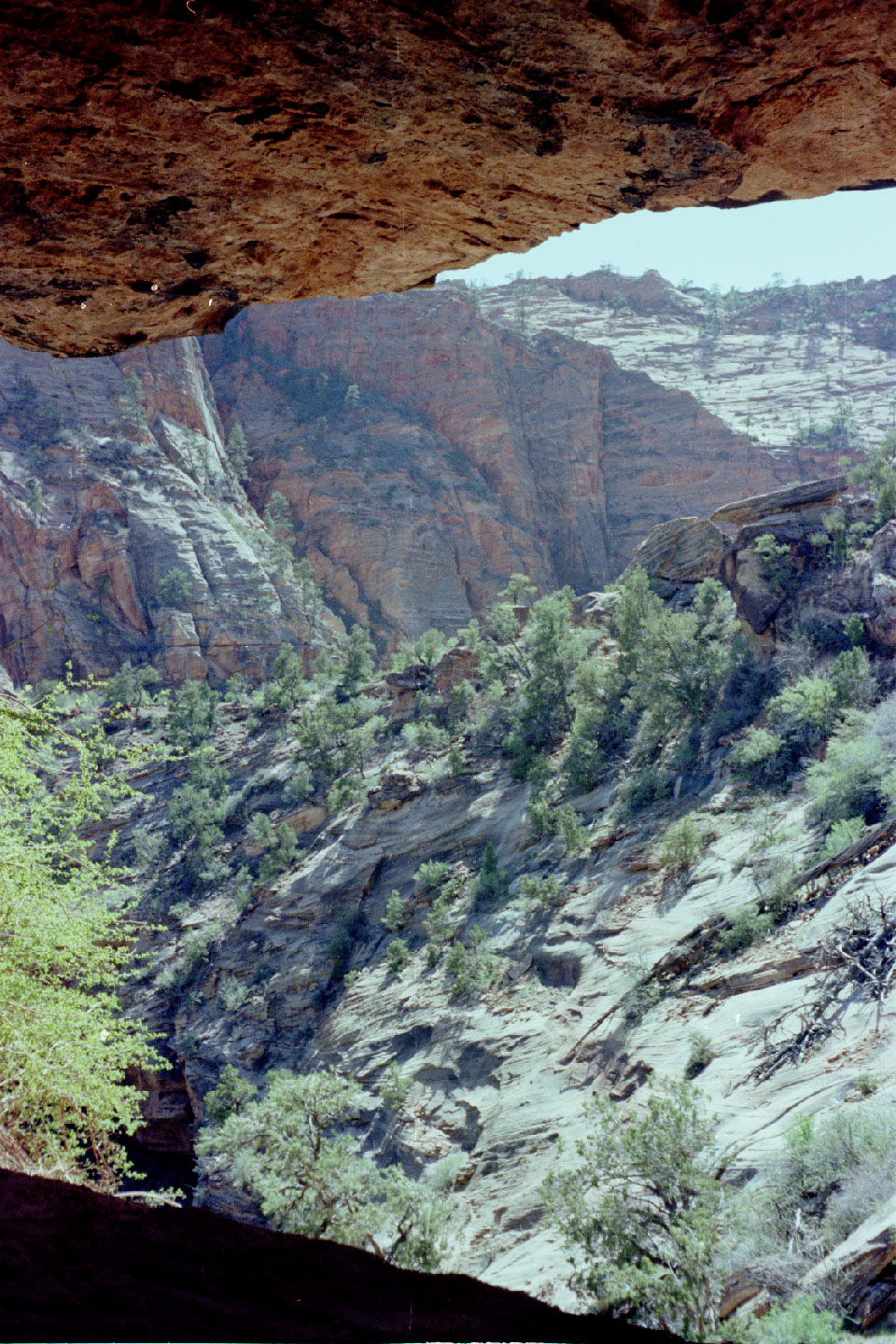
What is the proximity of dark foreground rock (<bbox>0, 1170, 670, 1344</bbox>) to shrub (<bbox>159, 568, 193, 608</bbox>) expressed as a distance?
149ft

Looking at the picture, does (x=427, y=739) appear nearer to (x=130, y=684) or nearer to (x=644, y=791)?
(x=644, y=791)

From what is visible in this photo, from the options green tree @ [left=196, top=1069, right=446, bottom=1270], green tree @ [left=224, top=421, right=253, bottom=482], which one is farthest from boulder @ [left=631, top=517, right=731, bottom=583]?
green tree @ [left=224, top=421, right=253, bottom=482]

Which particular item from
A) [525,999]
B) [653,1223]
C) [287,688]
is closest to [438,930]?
[525,999]

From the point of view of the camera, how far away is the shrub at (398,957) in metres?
22.4

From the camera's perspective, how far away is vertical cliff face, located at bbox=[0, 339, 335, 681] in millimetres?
45625

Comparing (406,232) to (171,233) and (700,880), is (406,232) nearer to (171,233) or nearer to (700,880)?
(171,233)

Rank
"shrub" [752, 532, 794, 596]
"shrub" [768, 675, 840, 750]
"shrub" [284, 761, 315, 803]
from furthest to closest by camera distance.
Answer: "shrub" [284, 761, 315, 803], "shrub" [752, 532, 794, 596], "shrub" [768, 675, 840, 750]

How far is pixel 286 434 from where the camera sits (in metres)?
66.4

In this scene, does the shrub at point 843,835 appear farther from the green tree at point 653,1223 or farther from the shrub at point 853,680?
the green tree at point 653,1223

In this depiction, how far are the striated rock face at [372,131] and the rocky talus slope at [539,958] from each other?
5313 millimetres

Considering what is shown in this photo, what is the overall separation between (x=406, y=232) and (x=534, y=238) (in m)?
0.76

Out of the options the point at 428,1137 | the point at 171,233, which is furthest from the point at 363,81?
the point at 428,1137

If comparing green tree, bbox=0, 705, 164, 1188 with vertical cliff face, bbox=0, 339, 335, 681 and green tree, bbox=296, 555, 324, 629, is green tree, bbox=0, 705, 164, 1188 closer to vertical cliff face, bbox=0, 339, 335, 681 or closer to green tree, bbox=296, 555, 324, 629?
vertical cliff face, bbox=0, 339, 335, 681

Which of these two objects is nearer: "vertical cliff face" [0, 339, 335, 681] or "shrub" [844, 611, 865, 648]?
"shrub" [844, 611, 865, 648]
